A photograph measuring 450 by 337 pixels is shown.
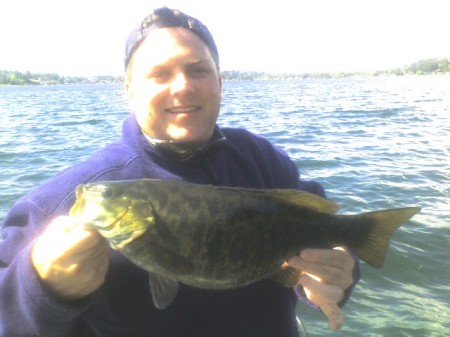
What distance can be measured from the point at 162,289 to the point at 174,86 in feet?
4.63

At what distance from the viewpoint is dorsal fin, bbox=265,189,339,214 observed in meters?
3.14

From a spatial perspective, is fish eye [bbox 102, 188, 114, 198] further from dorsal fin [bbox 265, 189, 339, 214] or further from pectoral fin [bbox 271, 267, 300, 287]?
pectoral fin [bbox 271, 267, 300, 287]

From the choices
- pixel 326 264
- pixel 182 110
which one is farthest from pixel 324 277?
pixel 182 110

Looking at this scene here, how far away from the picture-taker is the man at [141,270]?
2652mm

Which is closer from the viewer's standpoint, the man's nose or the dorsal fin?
the dorsal fin

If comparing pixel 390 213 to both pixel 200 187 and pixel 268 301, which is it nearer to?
pixel 268 301

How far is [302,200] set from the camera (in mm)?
3203

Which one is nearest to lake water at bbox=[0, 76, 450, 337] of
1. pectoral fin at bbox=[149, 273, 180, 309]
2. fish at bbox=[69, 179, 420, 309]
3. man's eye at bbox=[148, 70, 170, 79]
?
fish at bbox=[69, 179, 420, 309]

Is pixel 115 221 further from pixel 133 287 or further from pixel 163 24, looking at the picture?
pixel 163 24

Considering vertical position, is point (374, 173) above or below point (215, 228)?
below

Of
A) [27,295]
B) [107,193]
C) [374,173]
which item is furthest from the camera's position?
[374,173]

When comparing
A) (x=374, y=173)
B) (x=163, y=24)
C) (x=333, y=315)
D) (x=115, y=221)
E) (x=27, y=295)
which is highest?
(x=163, y=24)

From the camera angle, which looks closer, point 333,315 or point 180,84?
point 333,315

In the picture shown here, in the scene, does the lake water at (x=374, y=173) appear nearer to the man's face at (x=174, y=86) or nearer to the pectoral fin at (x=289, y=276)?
the pectoral fin at (x=289, y=276)
